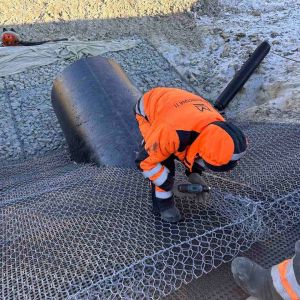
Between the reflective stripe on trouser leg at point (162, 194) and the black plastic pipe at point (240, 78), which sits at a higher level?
the reflective stripe on trouser leg at point (162, 194)

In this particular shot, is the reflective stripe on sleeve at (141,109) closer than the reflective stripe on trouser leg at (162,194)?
No

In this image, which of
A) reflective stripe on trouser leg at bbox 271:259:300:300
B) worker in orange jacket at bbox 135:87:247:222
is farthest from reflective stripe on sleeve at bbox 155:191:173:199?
reflective stripe on trouser leg at bbox 271:259:300:300

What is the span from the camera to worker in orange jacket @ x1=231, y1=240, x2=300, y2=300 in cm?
198

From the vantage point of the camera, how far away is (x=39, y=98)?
589cm

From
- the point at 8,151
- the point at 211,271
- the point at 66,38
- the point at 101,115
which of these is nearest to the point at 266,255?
the point at 211,271

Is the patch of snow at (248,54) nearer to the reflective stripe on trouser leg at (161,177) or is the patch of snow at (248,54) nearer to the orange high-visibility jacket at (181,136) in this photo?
the orange high-visibility jacket at (181,136)

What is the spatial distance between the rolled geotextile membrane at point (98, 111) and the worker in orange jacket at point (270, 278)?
159cm

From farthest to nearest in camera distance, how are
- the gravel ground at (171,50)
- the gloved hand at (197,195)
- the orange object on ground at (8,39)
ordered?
the orange object on ground at (8,39), the gravel ground at (171,50), the gloved hand at (197,195)

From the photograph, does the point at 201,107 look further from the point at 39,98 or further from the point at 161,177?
the point at 39,98

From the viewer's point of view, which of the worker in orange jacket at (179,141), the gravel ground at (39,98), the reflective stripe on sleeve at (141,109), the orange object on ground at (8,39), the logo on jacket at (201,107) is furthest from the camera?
the orange object on ground at (8,39)

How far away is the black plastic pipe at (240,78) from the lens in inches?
204

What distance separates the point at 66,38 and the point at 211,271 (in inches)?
249

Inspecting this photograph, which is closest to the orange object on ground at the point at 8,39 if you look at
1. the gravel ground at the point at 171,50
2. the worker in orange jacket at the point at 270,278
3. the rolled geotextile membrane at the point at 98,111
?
the gravel ground at the point at 171,50

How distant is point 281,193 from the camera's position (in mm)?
2729
